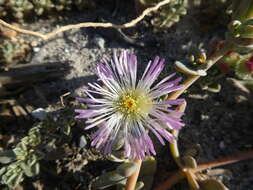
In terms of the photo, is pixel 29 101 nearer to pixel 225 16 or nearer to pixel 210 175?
pixel 210 175

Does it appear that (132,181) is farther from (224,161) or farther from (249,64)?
(249,64)

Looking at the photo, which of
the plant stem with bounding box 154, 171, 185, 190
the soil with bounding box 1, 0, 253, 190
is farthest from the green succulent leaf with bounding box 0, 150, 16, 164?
the plant stem with bounding box 154, 171, 185, 190

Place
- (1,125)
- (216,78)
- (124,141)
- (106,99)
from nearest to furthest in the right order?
(124,141), (106,99), (216,78), (1,125)

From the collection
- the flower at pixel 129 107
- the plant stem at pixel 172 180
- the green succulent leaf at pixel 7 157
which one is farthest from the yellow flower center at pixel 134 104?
the green succulent leaf at pixel 7 157

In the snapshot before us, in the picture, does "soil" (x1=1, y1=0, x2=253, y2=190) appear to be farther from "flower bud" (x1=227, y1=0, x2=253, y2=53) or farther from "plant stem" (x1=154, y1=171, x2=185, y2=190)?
"flower bud" (x1=227, y1=0, x2=253, y2=53)

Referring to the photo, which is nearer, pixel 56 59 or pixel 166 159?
pixel 166 159

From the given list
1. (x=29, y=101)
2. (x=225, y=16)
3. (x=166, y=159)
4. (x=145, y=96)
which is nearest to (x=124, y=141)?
(x=145, y=96)
